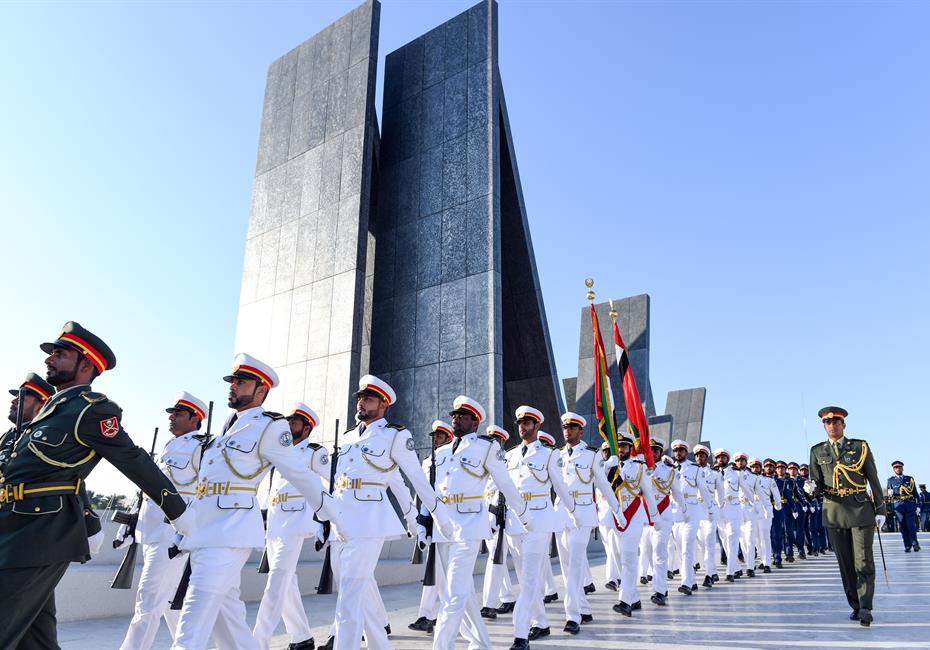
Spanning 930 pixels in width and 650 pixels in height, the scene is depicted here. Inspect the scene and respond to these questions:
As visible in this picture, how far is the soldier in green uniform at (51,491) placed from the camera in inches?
123

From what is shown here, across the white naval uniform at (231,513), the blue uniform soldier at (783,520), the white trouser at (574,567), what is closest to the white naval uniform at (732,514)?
the blue uniform soldier at (783,520)

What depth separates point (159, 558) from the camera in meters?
5.04

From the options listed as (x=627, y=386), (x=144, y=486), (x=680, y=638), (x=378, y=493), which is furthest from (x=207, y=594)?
(x=627, y=386)

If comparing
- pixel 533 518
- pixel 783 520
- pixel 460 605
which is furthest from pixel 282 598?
pixel 783 520

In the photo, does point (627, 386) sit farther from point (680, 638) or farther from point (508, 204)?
point (508, 204)

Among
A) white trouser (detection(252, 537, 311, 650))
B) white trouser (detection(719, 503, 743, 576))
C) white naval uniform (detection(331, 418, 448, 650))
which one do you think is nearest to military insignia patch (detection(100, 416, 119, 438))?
white naval uniform (detection(331, 418, 448, 650))

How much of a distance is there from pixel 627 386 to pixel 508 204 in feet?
26.3

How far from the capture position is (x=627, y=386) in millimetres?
12102

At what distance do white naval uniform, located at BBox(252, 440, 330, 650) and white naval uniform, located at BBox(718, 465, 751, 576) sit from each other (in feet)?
26.7

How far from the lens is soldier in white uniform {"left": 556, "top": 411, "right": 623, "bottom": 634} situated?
705 cm

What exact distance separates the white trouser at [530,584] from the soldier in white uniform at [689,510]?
4.08 m

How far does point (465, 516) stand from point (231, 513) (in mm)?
2097

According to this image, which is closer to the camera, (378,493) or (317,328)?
(378,493)

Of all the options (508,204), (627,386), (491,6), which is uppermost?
(491,6)
